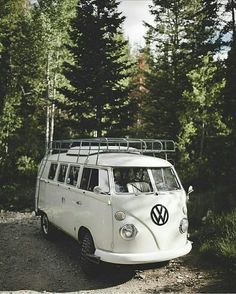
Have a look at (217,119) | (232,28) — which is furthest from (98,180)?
(217,119)

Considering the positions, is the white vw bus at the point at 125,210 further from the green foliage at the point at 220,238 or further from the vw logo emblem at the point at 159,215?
the green foliage at the point at 220,238

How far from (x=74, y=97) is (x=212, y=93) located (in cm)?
863

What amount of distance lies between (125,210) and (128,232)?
445mm

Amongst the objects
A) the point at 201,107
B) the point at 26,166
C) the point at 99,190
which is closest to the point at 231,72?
the point at 201,107

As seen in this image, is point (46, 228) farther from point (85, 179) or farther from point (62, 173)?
point (85, 179)

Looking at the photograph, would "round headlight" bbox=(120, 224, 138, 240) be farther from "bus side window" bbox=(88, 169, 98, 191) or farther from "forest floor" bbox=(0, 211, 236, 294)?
"bus side window" bbox=(88, 169, 98, 191)

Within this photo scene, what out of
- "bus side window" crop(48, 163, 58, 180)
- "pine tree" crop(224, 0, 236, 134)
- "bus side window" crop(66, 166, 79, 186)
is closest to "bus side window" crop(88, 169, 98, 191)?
"bus side window" crop(66, 166, 79, 186)

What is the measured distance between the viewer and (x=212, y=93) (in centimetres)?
2316

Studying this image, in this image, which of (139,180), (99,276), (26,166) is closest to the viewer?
(139,180)

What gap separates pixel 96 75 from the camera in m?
19.6

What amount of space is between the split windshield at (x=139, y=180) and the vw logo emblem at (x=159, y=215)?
0.48 meters

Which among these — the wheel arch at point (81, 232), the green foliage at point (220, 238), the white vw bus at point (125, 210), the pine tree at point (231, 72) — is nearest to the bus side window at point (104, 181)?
the white vw bus at point (125, 210)

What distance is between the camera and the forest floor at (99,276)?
7926 millimetres

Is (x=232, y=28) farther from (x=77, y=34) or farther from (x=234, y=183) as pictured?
(x=77, y=34)
